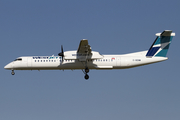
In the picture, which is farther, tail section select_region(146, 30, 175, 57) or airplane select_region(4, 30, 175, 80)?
tail section select_region(146, 30, 175, 57)

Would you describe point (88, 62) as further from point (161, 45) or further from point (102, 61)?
point (161, 45)

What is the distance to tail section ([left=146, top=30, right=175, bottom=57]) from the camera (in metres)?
33.9

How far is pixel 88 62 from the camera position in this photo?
33531 millimetres

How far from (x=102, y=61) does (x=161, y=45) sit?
630cm

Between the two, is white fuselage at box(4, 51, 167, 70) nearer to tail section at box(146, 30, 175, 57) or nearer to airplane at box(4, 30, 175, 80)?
airplane at box(4, 30, 175, 80)

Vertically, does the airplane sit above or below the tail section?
below

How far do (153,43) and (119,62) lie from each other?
13.9 ft

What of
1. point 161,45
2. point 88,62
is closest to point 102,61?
point 88,62

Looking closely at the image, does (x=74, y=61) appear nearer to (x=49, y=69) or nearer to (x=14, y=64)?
(x=49, y=69)

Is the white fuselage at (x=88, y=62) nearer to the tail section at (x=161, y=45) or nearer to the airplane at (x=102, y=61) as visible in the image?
the airplane at (x=102, y=61)

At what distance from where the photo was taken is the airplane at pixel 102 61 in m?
33.5

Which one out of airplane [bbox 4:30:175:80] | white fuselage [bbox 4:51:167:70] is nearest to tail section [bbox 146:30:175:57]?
airplane [bbox 4:30:175:80]

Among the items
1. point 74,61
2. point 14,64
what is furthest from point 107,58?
point 14,64

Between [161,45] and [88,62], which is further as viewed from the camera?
[161,45]
